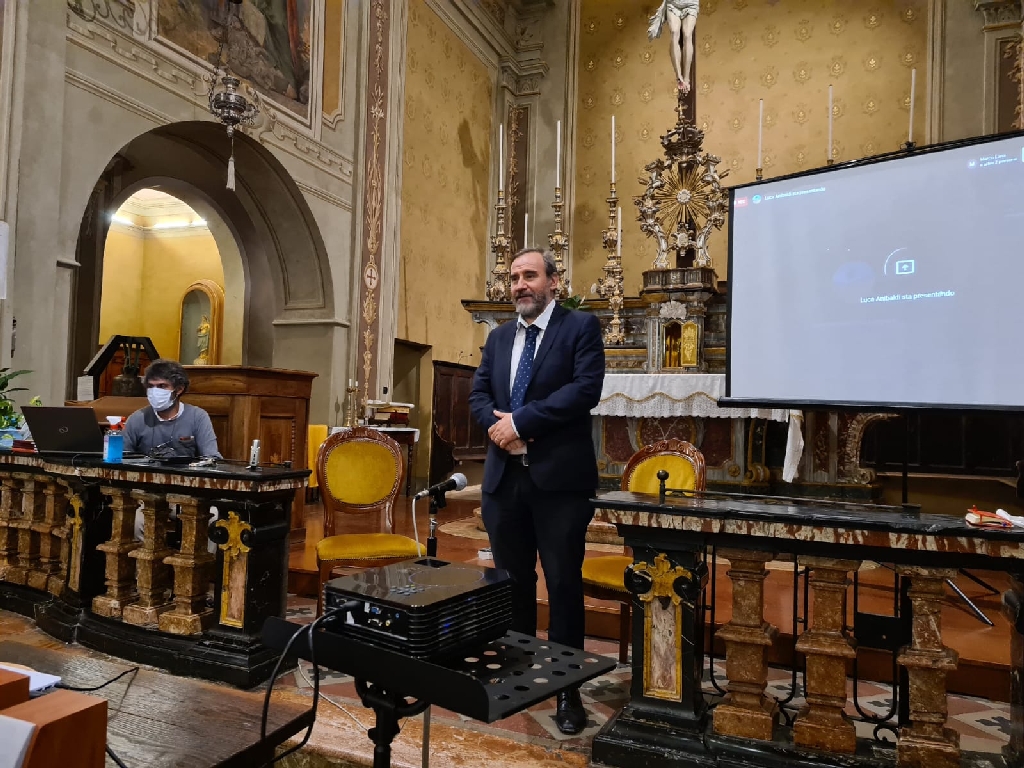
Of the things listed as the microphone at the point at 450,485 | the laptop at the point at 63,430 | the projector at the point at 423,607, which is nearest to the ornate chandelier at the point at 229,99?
the laptop at the point at 63,430

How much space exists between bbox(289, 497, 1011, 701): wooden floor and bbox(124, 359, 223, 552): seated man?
0.88 metres

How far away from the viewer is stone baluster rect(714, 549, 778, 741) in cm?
204

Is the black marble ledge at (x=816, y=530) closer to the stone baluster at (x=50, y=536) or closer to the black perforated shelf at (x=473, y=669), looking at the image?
the black perforated shelf at (x=473, y=669)

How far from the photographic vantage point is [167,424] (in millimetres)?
3645

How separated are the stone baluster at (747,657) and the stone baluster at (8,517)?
11.0ft

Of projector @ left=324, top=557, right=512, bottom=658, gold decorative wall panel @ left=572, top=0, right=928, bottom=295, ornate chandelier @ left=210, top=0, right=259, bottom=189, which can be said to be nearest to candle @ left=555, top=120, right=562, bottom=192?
gold decorative wall panel @ left=572, top=0, right=928, bottom=295

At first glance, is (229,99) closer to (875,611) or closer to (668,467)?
(668,467)

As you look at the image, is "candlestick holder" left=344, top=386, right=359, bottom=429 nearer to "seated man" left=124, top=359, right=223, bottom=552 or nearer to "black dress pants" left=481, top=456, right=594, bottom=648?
"seated man" left=124, top=359, right=223, bottom=552

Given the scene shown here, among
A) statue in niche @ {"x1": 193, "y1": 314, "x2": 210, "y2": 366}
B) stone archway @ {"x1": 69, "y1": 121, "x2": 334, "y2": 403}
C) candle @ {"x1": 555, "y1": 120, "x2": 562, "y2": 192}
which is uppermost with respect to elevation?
candle @ {"x1": 555, "y1": 120, "x2": 562, "y2": 192}

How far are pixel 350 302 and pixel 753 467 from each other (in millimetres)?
4474

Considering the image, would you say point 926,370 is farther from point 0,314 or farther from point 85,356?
point 85,356

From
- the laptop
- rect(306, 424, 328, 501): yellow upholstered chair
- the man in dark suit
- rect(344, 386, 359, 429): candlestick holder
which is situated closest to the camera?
the man in dark suit

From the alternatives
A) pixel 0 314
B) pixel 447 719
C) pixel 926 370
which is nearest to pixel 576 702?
pixel 447 719

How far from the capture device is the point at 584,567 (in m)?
2.91
